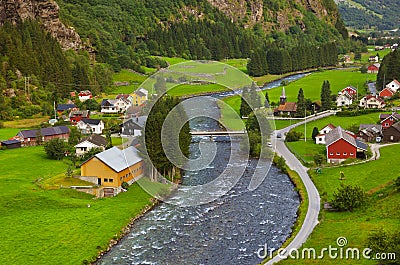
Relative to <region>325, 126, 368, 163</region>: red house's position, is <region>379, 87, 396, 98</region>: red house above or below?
above

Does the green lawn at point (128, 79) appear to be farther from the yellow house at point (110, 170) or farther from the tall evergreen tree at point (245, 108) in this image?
the yellow house at point (110, 170)

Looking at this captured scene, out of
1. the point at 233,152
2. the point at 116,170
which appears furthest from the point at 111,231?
the point at 233,152

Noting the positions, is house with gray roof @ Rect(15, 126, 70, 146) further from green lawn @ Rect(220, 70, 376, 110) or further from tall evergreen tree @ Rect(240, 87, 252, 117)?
green lawn @ Rect(220, 70, 376, 110)

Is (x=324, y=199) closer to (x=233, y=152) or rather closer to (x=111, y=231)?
(x=111, y=231)

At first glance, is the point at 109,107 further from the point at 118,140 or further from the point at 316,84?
the point at 316,84

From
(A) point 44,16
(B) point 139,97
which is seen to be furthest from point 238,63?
(B) point 139,97

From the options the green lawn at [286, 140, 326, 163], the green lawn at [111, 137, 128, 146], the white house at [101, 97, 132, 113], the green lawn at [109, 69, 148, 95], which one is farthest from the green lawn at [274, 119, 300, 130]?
the green lawn at [109, 69, 148, 95]

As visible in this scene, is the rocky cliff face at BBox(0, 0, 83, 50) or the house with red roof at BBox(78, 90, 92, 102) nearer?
the house with red roof at BBox(78, 90, 92, 102)
